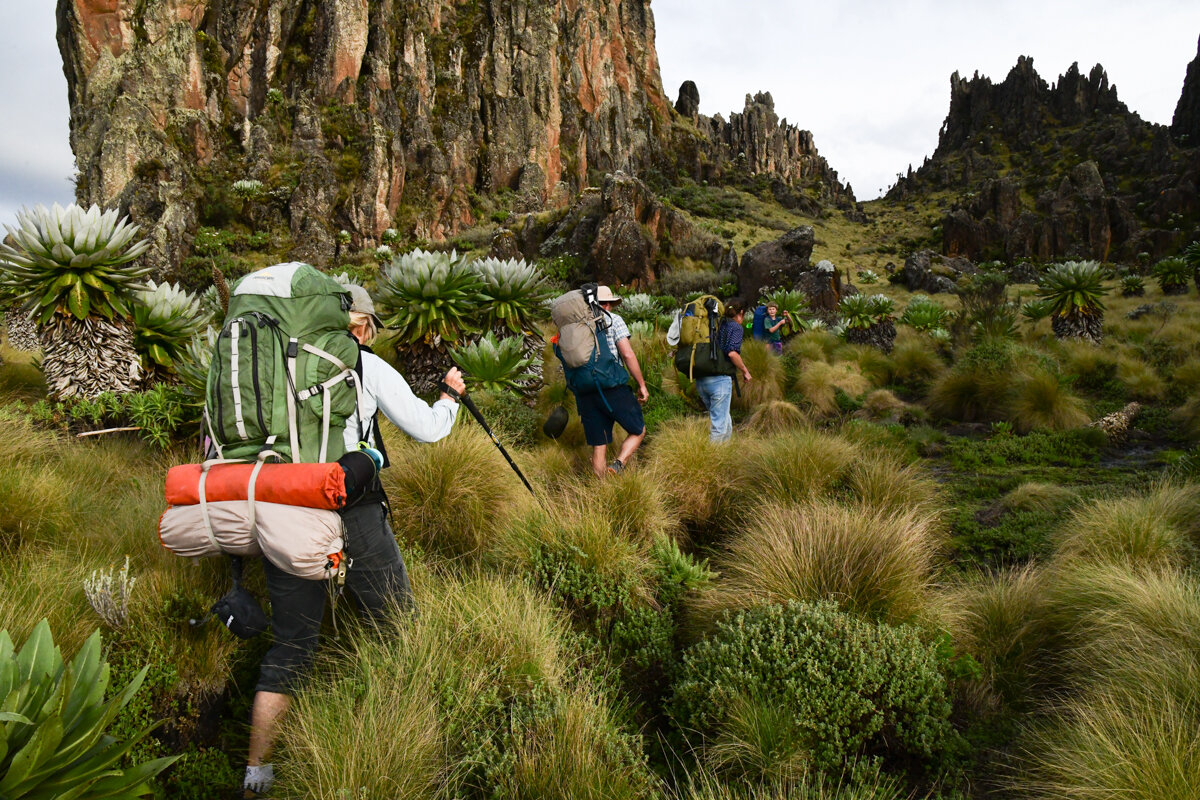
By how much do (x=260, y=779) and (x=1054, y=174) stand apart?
81.8m

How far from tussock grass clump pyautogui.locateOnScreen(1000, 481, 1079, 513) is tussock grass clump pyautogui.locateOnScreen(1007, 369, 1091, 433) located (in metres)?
2.90

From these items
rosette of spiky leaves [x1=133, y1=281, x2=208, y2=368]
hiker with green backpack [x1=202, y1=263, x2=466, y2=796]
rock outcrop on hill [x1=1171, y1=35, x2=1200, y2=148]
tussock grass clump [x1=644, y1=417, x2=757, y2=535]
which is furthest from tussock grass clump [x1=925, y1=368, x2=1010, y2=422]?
rock outcrop on hill [x1=1171, y1=35, x2=1200, y2=148]

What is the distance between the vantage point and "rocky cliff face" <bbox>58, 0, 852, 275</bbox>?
4328 centimetres

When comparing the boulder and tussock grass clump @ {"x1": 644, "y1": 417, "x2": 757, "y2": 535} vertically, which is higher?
the boulder

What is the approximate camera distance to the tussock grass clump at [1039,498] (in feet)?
16.5

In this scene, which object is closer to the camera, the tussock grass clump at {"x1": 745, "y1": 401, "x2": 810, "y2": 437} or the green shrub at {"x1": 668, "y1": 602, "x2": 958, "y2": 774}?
the green shrub at {"x1": 668, "y1": 602, "x2": 958, "y2": 774}

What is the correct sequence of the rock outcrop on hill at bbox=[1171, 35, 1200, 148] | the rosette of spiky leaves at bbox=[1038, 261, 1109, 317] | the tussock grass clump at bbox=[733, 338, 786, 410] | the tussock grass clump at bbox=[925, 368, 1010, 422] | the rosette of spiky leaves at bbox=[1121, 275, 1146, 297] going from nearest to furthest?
the tussock grass clump at bbox=[925, 368, 1010, 422] < the tussock grass clump at bbox=[733, 338, 786, 410] < the rosette of spiky leaves at bbox=[1038, 261, 1109, 317] < the rosette of spiky leaves at bbox=[1121, 275, 1146, 297] < the rock outcrop on hill at bbox=[1171, 35, 1200, 148]

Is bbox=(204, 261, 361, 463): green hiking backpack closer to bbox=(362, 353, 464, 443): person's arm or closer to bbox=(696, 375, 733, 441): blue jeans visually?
bbox=(362, 353, 464, 443): person's arm

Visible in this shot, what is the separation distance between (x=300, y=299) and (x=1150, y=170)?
7989cm

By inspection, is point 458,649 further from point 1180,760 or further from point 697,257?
point 697,257

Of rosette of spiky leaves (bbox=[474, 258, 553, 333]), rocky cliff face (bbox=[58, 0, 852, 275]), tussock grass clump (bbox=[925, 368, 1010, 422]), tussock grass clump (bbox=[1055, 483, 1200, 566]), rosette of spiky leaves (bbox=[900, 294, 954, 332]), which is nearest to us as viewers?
tussock grass clump (bbox=[1055, 483, 1200, 566])

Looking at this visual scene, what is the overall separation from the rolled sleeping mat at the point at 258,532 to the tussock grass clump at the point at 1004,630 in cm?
314

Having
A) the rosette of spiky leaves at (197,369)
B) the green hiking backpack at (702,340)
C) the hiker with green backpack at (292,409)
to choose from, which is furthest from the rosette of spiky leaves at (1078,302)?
the rosette of spiky leaves at (197,369)

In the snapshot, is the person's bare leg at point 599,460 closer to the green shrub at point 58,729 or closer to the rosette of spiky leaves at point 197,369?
the rosette of spiky leaves at point 197,369
